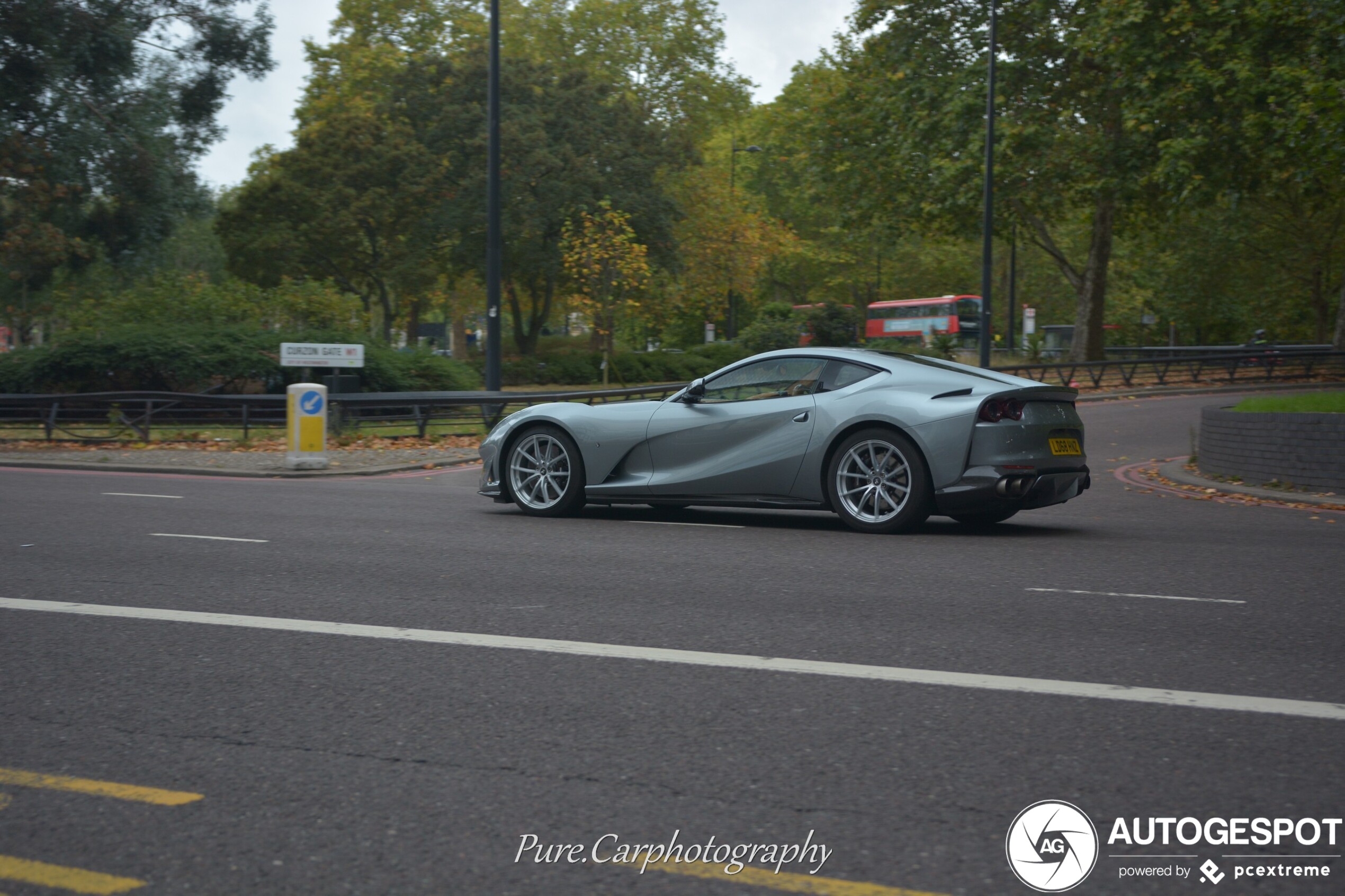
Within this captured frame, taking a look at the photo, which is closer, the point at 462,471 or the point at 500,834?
the point at 500,834

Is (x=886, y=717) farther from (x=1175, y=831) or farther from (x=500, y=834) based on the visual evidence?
(x=500, y=834)

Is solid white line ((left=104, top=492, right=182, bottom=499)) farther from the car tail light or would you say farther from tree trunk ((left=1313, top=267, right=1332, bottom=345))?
tree trunk ((left=1313, top=267, right=1332, bottom=345))

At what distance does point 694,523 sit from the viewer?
10.5 metres

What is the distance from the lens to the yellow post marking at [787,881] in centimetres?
297

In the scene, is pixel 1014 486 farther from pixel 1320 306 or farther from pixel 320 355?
pixel 1320 306

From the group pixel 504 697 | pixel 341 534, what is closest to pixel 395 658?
pixel 504 697

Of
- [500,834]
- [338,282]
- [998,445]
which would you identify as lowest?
[500,834]

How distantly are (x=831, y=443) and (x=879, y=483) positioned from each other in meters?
0.45

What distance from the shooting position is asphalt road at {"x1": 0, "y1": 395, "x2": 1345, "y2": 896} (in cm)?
327

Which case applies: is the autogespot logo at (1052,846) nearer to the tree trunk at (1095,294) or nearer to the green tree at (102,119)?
the green tree at (102,119)

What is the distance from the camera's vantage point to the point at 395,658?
5.35 m

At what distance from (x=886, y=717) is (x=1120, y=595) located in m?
3.01

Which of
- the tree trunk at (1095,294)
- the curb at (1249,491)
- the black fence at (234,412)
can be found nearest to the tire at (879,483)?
the curb at (1249,491)

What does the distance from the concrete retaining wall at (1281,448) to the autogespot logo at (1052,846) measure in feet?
35.0
